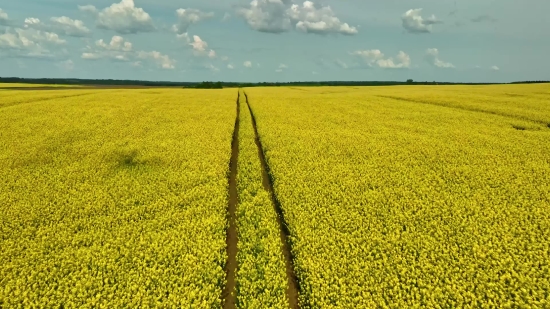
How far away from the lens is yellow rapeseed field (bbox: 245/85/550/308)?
43.7 ft

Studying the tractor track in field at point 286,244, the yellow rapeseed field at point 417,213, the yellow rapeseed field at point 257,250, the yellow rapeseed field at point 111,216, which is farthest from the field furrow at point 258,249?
the yellow rapeseed field at point 111,216

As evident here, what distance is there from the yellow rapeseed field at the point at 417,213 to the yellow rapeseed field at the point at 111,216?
4.60m

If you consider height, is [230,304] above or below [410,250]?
below

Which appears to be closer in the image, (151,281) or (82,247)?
(151,281)

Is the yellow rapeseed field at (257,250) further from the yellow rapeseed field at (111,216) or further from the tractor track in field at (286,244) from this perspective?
the yellow rapeseed field at (111,216)

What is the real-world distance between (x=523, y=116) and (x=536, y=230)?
100.0ft

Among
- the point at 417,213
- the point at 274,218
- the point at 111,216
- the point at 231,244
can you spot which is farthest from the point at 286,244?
the point at 111,216

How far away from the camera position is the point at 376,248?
51.6 ft

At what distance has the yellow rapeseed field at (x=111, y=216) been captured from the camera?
13.5m

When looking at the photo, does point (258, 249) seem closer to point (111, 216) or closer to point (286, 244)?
point (286, 244)

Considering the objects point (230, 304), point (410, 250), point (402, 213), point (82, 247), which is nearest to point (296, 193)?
point (402, 213)

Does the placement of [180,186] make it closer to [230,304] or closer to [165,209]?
[165,209]

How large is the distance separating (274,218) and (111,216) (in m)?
9.00

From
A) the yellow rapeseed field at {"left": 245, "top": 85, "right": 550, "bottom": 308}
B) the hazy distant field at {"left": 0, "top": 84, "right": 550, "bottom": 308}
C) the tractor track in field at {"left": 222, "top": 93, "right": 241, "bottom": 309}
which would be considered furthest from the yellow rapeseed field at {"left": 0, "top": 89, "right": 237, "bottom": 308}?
the yellow rapeseed field at {"left": 245, "top": 85, "right": 550, "bottom": 308}
